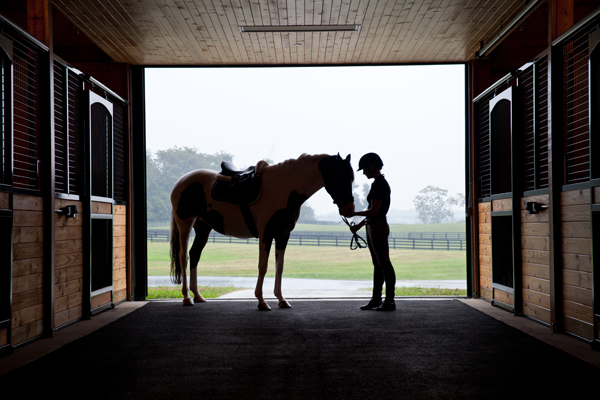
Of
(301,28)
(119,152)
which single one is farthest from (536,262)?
(119,152)

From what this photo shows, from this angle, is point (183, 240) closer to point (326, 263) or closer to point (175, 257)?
point (175, 257)

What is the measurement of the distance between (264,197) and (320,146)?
71.2 ft

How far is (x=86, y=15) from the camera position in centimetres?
385

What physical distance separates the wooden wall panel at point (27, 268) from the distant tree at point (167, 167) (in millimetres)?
13323

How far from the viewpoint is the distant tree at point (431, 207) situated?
20.5 m

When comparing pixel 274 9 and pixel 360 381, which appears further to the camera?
pixel 274 9

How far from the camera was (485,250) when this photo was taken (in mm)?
4680

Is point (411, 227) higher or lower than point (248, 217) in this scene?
lower

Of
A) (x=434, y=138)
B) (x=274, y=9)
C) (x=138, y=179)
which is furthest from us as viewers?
(x=434, y=138)

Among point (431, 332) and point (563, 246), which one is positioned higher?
point (563, 246)

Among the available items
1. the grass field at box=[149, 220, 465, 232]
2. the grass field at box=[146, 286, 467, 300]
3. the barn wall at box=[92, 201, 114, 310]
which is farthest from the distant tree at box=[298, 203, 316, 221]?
the barn wall at box=[92, 201, 114, 310]

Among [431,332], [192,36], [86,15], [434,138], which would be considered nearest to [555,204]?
[431,332]

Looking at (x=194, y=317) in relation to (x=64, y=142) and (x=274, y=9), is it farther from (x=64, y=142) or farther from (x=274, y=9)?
(x=274, y=9)

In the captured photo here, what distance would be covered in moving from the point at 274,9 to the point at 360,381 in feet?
9.91
